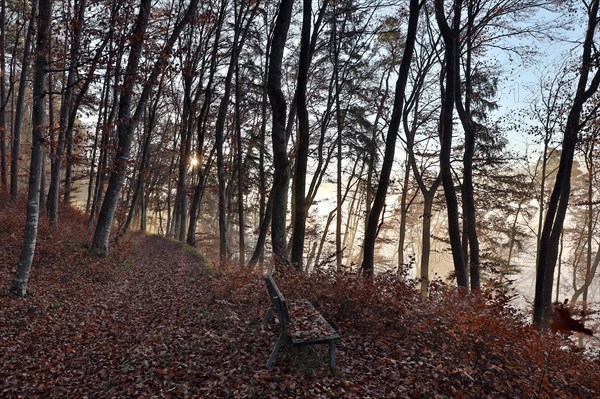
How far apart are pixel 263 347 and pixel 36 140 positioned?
6.17m

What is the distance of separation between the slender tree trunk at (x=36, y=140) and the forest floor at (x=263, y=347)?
2.00 ft

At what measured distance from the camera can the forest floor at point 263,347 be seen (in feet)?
15.6

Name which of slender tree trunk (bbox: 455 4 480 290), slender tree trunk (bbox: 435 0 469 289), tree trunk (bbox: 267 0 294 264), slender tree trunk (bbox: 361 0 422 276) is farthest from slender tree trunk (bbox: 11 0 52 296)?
slender tree trunk (bbox: 455 4 480 290)

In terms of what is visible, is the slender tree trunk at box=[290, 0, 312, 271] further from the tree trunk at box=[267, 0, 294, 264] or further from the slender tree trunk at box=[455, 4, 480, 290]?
the slender tree trunk at box=[455, 4, 480, 290]

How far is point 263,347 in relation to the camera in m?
5.82

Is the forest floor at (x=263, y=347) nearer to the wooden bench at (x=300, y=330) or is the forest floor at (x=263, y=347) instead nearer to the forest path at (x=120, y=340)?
the forest path at (x=120, y=340)

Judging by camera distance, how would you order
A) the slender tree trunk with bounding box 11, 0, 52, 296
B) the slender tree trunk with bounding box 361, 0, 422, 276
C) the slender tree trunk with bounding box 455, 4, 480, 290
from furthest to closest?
the slender tree trunk with bounding box 455, 4, 480, 290 → the slender tree trunk with bounding box 361, 0, 422, 276 → the slender tree trunk with bounding box 11, 0, 52, 296

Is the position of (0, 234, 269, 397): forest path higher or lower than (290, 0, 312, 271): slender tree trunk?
lower

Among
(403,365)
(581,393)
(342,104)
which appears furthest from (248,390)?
(342,104)

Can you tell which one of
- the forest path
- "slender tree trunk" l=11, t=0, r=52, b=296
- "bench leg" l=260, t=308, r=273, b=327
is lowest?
the forest path

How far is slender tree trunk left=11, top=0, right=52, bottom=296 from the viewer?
705cm

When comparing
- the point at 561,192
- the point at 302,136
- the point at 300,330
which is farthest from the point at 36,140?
the point at 561,192

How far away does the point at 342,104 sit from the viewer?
1872cm

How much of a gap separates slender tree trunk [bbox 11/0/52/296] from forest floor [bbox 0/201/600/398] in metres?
0.61
